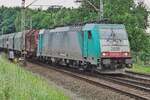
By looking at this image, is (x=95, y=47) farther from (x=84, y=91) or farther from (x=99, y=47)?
(x=84, y=91)

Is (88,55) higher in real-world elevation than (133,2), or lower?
lower

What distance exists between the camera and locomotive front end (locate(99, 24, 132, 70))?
86.7ft

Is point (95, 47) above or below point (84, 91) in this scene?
above

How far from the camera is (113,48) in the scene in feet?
87.6

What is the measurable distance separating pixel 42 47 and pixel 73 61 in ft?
32.0

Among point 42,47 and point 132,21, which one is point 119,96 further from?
point 132,21

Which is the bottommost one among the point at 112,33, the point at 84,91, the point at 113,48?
the point at 84,91

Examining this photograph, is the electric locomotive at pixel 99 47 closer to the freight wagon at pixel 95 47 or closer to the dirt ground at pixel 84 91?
the freight wagon at pixel 95 47

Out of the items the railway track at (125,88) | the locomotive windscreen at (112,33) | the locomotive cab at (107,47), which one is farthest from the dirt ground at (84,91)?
the locomotive windscreen at (112,33)

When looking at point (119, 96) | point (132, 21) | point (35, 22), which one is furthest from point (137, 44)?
point (35, 22)

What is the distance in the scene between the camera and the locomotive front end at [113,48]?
26.4 meters

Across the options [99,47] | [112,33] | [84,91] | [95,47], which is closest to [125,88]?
[84,91]

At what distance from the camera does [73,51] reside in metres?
30.5

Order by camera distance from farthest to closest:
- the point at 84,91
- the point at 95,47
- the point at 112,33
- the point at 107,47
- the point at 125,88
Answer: the point at 112,33
the point at 95,47
the point at 107,47
the point at 125,88
the point at 84,91
